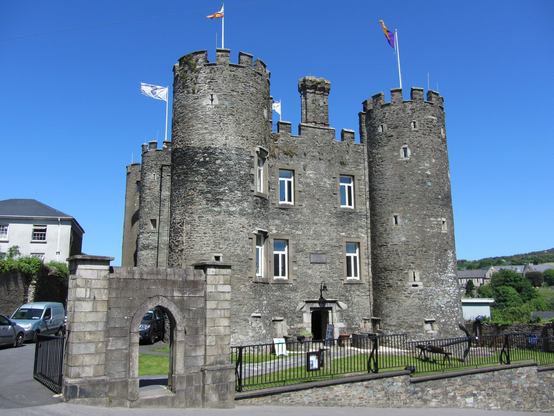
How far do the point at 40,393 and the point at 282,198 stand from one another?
13792mm

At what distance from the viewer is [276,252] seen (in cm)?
2155

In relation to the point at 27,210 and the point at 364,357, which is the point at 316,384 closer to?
the point at 364,357

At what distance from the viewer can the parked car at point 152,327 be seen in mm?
19998

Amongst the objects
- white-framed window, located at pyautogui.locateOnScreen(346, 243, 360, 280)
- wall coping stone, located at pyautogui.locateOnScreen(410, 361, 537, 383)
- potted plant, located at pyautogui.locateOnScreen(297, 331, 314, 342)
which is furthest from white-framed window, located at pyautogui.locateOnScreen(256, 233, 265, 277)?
wall coping stone, located at pyautogui.locateOnScreen(410, 361, 537, 383)

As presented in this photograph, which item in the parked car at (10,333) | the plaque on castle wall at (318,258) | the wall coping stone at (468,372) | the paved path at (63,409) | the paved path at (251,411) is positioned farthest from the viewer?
the plaque on castle wall at (318,258)

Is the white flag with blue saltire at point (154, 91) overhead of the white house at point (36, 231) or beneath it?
overhead

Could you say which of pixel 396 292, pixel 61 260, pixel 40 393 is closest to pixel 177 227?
pixel 40 393

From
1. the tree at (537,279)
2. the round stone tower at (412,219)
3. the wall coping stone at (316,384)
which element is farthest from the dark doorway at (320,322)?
the tree at (537,279)

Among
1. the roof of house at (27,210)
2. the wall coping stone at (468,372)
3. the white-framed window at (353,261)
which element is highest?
the roof of house at (27,210)

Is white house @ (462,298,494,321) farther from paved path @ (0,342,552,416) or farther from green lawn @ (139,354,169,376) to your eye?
green lawn @ (139,354,169,376)

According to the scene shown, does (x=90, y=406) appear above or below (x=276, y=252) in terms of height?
below

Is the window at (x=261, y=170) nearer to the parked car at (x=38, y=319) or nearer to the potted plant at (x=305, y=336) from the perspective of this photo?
the potted plant at (x=305, y=336)

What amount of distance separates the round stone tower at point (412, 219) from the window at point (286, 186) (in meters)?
4.47

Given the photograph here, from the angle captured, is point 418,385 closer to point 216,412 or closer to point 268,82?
point 216,412
